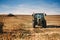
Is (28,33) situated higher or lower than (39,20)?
lower

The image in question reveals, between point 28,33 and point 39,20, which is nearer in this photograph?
point 28,33

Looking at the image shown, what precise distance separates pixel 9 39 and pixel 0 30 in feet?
15.8

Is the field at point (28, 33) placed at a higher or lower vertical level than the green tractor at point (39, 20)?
lower

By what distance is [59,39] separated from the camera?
37.7ft

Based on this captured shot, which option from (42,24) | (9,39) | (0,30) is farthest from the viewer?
(42,24)

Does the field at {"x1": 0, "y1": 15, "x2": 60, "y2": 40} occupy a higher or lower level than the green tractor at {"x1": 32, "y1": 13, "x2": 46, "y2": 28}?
lower

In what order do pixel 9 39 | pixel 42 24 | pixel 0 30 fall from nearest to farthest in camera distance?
pixel 9 39 → pixel 0 30 → pixel 42 24

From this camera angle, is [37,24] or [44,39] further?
[37,24]

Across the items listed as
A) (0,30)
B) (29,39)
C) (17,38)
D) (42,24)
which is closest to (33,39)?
(29,39)

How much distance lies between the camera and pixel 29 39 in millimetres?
11266

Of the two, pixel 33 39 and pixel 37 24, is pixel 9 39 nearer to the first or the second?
pixel 33 39

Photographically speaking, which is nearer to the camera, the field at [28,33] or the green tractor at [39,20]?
the field at [28,33]

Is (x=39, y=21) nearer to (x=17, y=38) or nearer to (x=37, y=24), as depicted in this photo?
(x=37, y=24)

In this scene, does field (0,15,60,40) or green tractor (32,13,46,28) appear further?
green tractor (32,13,46,28)
